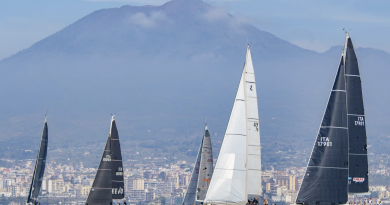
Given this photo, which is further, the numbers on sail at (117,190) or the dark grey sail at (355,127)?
the numbers on sail at (117,190)

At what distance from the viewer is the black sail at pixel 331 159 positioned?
33219mm

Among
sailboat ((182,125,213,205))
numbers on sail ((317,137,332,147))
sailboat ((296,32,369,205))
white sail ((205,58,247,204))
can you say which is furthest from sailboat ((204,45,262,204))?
sailboat ((182,125,213,205))

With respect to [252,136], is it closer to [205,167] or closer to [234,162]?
[234,162]

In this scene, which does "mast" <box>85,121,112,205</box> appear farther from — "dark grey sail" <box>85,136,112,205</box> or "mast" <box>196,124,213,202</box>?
"mast" <box>196,124,213,202</box>

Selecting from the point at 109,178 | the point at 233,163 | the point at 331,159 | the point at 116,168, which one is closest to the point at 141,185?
the point at 116,168

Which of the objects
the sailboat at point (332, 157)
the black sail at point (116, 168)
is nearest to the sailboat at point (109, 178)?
the black sail at point (116, 168)

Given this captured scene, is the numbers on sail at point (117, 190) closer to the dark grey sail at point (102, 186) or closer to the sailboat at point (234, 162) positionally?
the dark grey sail at point (102, 186)

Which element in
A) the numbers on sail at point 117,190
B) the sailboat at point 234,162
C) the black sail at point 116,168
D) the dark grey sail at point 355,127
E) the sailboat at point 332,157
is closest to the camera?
the sailboat at point 332,157

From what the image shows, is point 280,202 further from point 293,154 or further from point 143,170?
point 293,154

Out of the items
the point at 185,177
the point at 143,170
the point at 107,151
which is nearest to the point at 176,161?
the point at 143,170

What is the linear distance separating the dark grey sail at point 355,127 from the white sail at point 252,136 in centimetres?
389

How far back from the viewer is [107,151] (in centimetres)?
4466

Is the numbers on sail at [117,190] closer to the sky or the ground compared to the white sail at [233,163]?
closer to the ground

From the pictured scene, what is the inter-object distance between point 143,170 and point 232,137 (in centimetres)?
13502
